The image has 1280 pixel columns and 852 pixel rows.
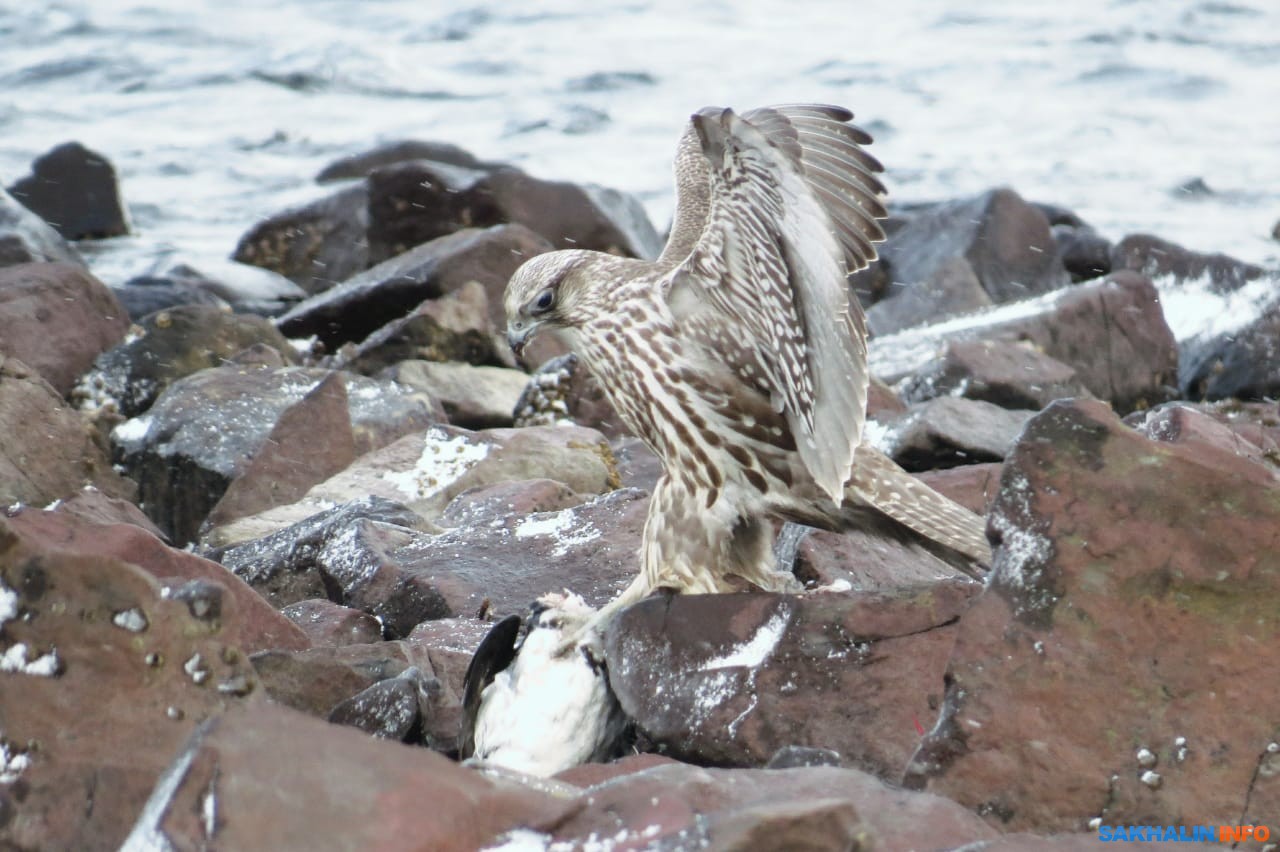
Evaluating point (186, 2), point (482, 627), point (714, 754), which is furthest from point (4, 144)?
point (714, 754)

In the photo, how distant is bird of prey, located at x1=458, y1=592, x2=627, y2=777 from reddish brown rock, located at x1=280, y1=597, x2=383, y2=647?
0.71 meters

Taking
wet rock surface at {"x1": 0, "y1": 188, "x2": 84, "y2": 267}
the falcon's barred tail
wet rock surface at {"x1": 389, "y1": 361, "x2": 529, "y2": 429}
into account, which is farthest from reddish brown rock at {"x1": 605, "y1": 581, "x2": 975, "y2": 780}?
wet rock surface at {"x1": 0, "y1": 188, "x2": 84, "y2": 267}

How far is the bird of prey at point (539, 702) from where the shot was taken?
3.77m

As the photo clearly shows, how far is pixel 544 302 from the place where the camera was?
470cm

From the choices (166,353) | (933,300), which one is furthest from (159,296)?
(933,300)

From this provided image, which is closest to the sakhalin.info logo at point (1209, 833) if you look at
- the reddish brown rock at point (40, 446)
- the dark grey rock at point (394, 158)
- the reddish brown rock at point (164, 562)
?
the reddish brown rock at point (164, 562)

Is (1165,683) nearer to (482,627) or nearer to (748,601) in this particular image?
(748,601)

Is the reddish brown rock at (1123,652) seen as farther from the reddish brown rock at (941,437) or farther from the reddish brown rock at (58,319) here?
the reddish brown rock at (58,319)

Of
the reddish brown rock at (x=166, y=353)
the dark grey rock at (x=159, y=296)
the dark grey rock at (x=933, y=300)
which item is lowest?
the dark grey rock at (x=933, y=300)

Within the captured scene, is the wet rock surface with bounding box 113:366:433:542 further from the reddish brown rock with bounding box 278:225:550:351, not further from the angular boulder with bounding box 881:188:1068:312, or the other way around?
the angular boulder with bounding box 881:188:1068:312

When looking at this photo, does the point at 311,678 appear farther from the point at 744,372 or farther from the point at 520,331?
the point at 744,372

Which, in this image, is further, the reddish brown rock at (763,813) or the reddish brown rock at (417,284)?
the reddish brown rock at (417,284)

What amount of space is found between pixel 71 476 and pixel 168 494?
1.90 feet

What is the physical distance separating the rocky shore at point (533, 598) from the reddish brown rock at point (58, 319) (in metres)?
0.02
